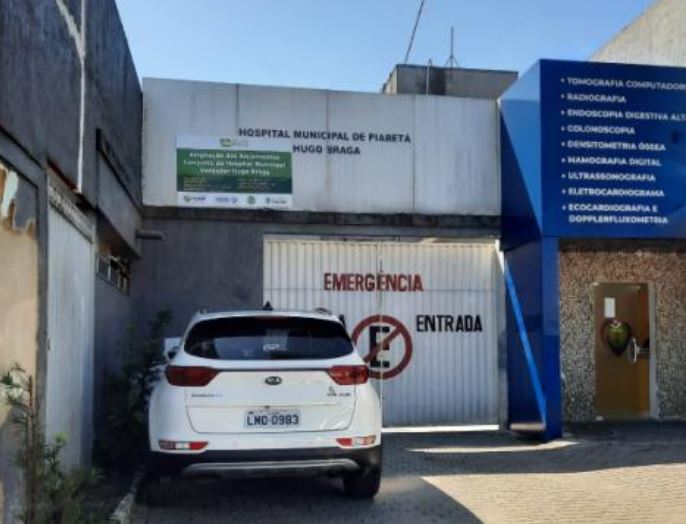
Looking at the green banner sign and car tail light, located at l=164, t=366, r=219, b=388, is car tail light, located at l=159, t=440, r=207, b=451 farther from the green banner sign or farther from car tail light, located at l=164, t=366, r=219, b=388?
the green banner sign

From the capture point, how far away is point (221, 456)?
632 centimetres

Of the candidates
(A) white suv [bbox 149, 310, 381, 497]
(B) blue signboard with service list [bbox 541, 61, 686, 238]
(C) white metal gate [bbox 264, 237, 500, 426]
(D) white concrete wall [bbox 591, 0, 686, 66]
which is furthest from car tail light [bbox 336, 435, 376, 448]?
(D) white concrete wall [bbox 591, 0, 686, 66]

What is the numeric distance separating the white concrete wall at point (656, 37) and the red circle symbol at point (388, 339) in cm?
622

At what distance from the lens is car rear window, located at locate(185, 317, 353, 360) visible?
658cm

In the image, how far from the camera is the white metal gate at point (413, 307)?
39.9 ft

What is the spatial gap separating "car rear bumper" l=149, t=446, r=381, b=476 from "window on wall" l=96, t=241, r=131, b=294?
2.72 meters

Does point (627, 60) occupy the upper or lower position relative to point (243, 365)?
upper

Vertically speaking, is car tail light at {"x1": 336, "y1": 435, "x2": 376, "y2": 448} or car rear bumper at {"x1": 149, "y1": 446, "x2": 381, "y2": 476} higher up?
car tail light at {"x1": 336, "y1": 435, "x2": 376, "y2": 448}

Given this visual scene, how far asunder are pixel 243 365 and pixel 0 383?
7.49 ft

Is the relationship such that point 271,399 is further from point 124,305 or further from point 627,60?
point 627,60

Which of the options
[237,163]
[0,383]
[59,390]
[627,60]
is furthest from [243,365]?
[627,60]

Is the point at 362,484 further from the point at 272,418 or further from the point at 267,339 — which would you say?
the point at 267,339

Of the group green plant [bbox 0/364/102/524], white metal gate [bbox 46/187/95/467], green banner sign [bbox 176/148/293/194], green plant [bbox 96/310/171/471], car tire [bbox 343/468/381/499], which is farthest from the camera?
green banner sign [bbox 176/148/293/194]

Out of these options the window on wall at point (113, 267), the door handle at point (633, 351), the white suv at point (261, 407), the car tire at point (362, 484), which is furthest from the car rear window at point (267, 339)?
the door handle at point (633, 351)
